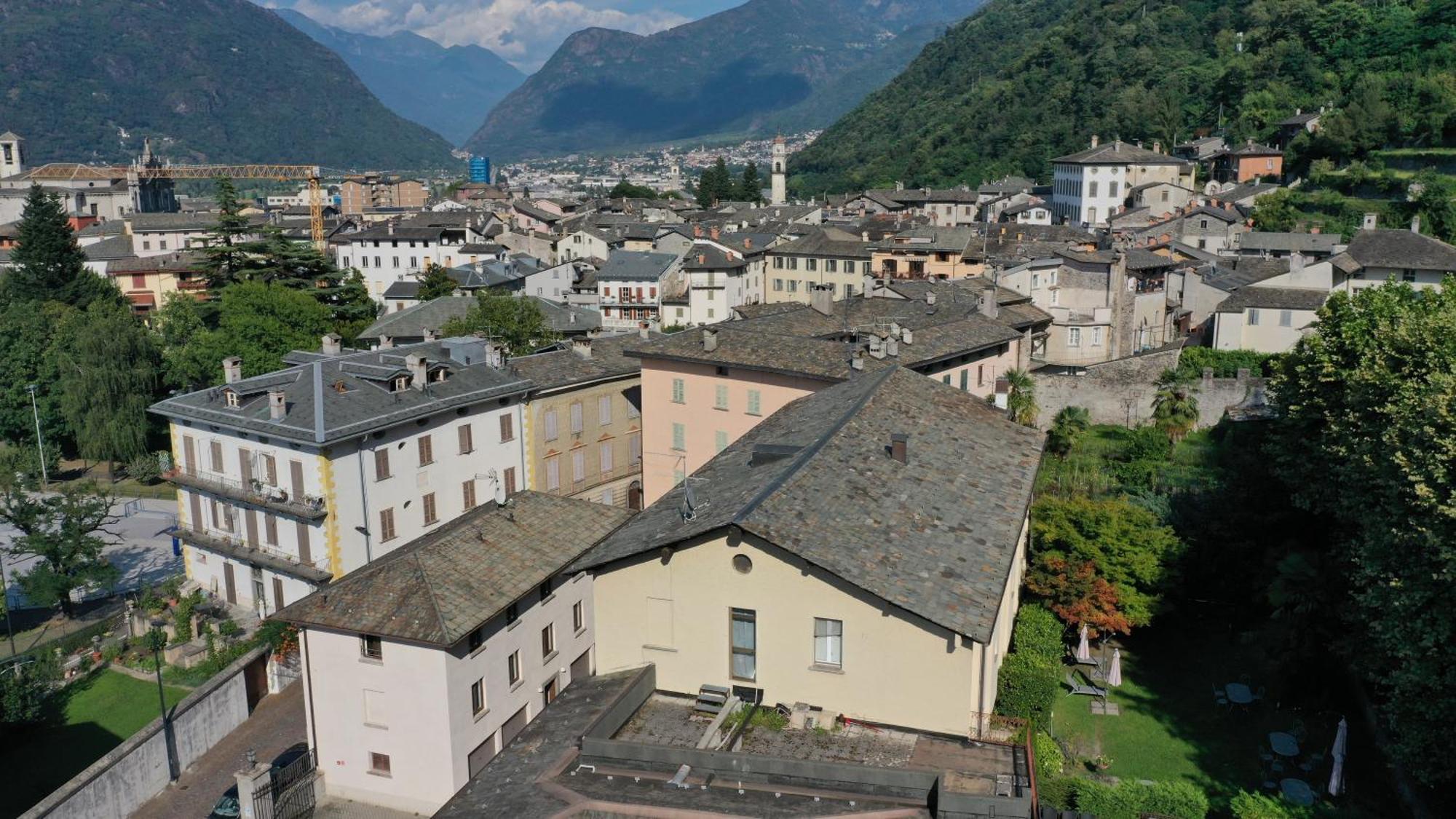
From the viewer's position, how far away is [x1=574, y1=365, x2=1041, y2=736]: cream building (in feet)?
55.1

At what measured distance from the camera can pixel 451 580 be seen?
79.6 feet

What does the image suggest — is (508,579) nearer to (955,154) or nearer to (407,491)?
(407,491)

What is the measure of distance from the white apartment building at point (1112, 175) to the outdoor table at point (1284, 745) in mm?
77065

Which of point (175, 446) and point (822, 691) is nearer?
point (822, 691)

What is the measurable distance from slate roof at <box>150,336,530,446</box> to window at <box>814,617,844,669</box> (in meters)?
20.2

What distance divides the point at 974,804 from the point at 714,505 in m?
7.18

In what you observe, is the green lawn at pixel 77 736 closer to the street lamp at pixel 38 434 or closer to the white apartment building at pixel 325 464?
the white apartment building at pixel 325 464

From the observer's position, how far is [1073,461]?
137 feet

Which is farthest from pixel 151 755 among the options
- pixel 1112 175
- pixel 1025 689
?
pixel 1112 175

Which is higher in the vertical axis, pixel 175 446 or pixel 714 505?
pixel 714 505

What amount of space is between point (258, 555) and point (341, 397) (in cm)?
585

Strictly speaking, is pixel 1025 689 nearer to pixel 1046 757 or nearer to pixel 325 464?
pixel 1046 757

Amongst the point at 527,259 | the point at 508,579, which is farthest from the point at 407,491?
the point at 527,259

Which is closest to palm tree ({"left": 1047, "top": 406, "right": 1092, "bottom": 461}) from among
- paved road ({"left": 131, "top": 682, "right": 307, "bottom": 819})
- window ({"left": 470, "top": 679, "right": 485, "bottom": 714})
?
window ({"left": 470, "top": 679, "right": 485, "bottom": 714})
